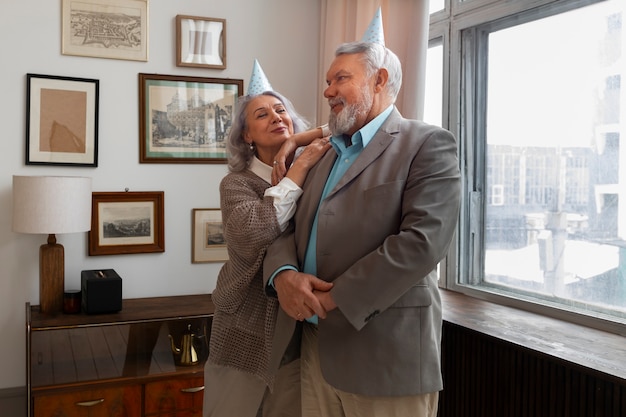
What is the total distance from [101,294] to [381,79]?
1.85 m

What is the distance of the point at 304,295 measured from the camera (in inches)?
68.6

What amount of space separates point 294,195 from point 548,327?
1158 mm

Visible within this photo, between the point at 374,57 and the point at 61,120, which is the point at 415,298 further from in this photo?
the point at 61,120

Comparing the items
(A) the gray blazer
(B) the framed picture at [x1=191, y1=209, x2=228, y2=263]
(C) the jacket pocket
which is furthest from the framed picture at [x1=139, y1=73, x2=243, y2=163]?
(C) the jacket pocket

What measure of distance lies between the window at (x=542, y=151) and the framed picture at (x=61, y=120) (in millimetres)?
1791

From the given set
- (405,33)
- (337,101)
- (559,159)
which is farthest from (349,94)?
(405,33)

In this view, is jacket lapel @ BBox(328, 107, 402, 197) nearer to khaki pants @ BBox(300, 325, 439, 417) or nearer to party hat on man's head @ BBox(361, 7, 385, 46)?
party hat on man's head @ BBox(361, 7, 385, 46)

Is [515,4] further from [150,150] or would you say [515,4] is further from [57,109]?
[57,109]

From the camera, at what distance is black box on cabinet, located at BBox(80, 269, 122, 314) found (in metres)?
3.08

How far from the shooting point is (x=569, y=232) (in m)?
2.62

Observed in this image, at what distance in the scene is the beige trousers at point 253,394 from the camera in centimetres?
210

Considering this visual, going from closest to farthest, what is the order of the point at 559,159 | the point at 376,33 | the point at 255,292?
the point at 376,33
the point at 255,292
the point at 559,159

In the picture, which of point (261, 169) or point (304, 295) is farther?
point (261, 169)

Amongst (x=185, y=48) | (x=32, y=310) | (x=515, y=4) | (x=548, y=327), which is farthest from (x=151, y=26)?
(x=548, y=327)
